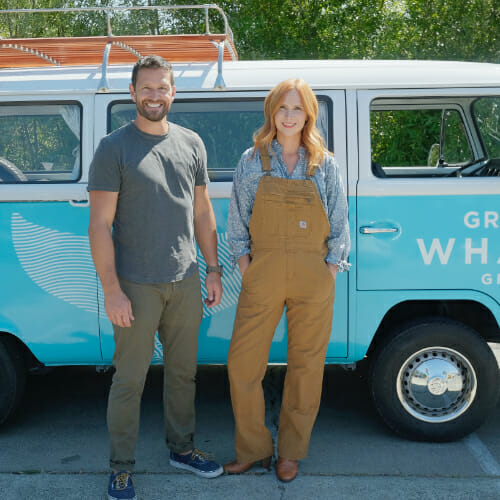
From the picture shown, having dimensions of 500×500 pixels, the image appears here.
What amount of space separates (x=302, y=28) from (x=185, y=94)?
8418mm

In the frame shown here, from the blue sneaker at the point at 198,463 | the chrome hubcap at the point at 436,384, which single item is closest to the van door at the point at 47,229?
the blue sneaker at the point at 198,463

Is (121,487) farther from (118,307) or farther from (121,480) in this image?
(118,307)

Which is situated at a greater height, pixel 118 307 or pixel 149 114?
pixel 149 114

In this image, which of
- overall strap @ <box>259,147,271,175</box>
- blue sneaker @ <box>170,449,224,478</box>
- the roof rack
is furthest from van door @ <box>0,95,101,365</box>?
overall strap @ <box>259,147,271,175</box>

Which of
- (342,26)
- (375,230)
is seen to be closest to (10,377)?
(375,230)

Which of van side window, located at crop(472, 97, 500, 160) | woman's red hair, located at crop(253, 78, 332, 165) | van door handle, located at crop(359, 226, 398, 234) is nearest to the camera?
woman's red hair, located at crop(253, 78, 332, 165)

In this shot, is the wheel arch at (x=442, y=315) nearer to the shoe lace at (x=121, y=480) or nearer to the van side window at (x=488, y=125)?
the van side window at (x=488, y=125)

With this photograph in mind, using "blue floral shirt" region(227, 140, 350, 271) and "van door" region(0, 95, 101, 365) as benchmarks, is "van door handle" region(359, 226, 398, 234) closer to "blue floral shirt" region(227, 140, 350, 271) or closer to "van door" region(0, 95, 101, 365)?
"blue floral shirt" region(227, 140, 350, 271)

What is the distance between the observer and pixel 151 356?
10.3 ft

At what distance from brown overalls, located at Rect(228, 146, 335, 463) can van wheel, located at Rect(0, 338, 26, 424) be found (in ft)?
4.44

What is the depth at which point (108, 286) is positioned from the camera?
2914 mm

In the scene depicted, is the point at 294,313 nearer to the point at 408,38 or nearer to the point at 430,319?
the point at 430,319

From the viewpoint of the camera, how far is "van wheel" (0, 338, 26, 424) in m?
3.68

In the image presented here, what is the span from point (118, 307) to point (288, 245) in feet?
2.76
